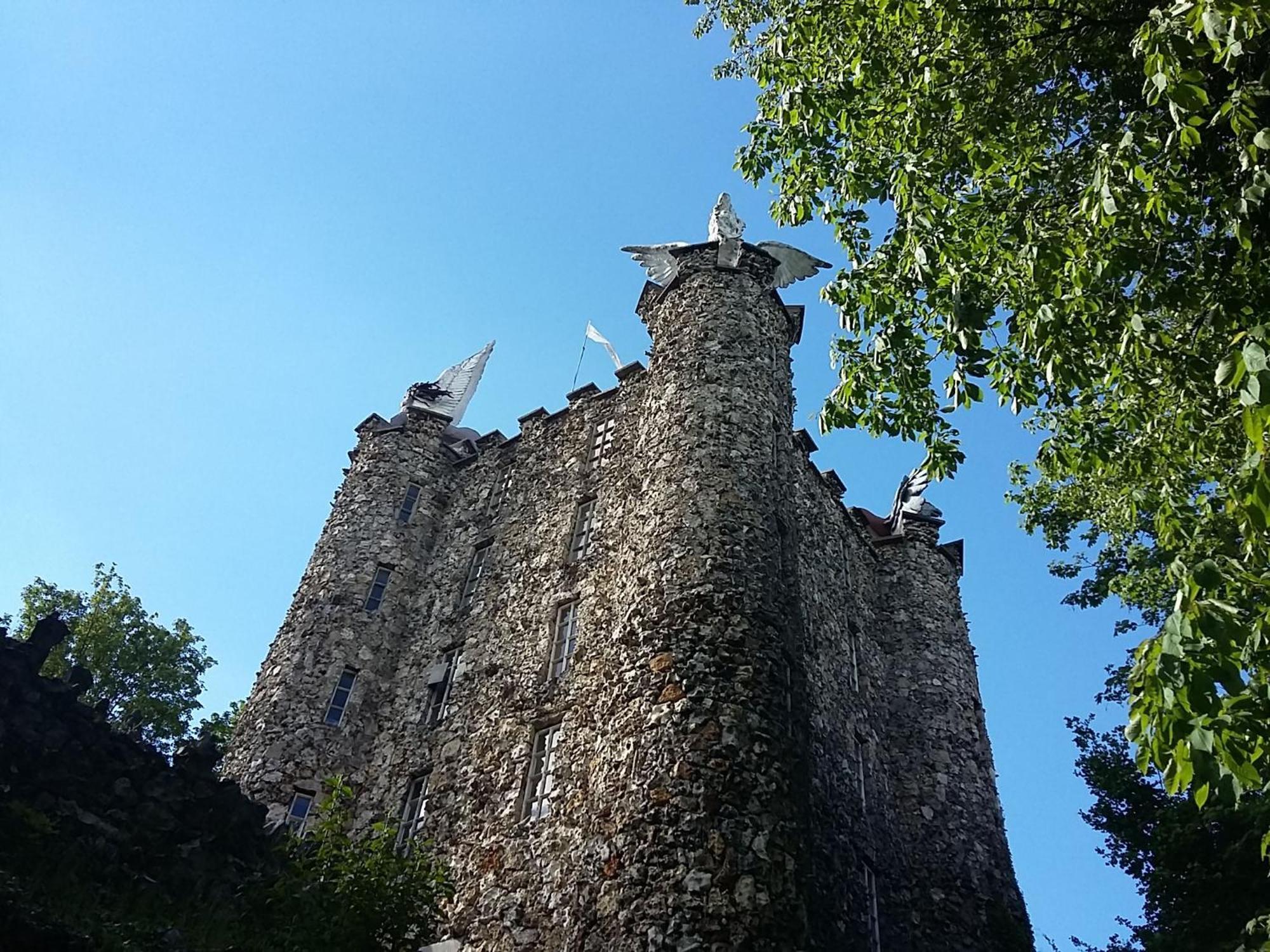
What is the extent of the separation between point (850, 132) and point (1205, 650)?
6.27m

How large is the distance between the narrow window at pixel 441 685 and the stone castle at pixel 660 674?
63 mm

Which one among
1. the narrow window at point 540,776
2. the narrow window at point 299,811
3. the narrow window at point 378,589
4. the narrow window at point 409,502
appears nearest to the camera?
the narrow window at point 540,776

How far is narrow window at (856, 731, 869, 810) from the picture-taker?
15.7 metres

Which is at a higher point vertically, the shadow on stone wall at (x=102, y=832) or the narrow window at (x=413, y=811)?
the narrow window at (x=413, y=811)

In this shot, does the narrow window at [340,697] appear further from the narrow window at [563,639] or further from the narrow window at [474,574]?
the narrow window at [563,639]

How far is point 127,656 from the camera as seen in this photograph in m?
25.6

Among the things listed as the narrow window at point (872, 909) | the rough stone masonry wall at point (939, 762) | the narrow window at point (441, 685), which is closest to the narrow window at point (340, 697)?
the narrow window at point (441, 685)

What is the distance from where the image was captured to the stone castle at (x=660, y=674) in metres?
11.2

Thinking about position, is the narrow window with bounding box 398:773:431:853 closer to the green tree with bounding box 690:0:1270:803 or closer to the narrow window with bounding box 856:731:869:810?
the narrow window with bounding box 856:731:869:810

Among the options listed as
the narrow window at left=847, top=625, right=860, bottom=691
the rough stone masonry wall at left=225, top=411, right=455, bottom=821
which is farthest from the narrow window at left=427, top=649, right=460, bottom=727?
the narrow window at left=847, top=625, right=860, bottom=691

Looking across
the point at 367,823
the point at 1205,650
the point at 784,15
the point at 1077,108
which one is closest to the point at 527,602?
the point at 367,823

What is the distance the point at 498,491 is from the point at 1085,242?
48.8 ft

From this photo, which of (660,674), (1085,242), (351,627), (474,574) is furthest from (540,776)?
(1085,242)

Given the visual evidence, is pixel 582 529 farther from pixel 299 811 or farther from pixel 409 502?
pixel 299 811
